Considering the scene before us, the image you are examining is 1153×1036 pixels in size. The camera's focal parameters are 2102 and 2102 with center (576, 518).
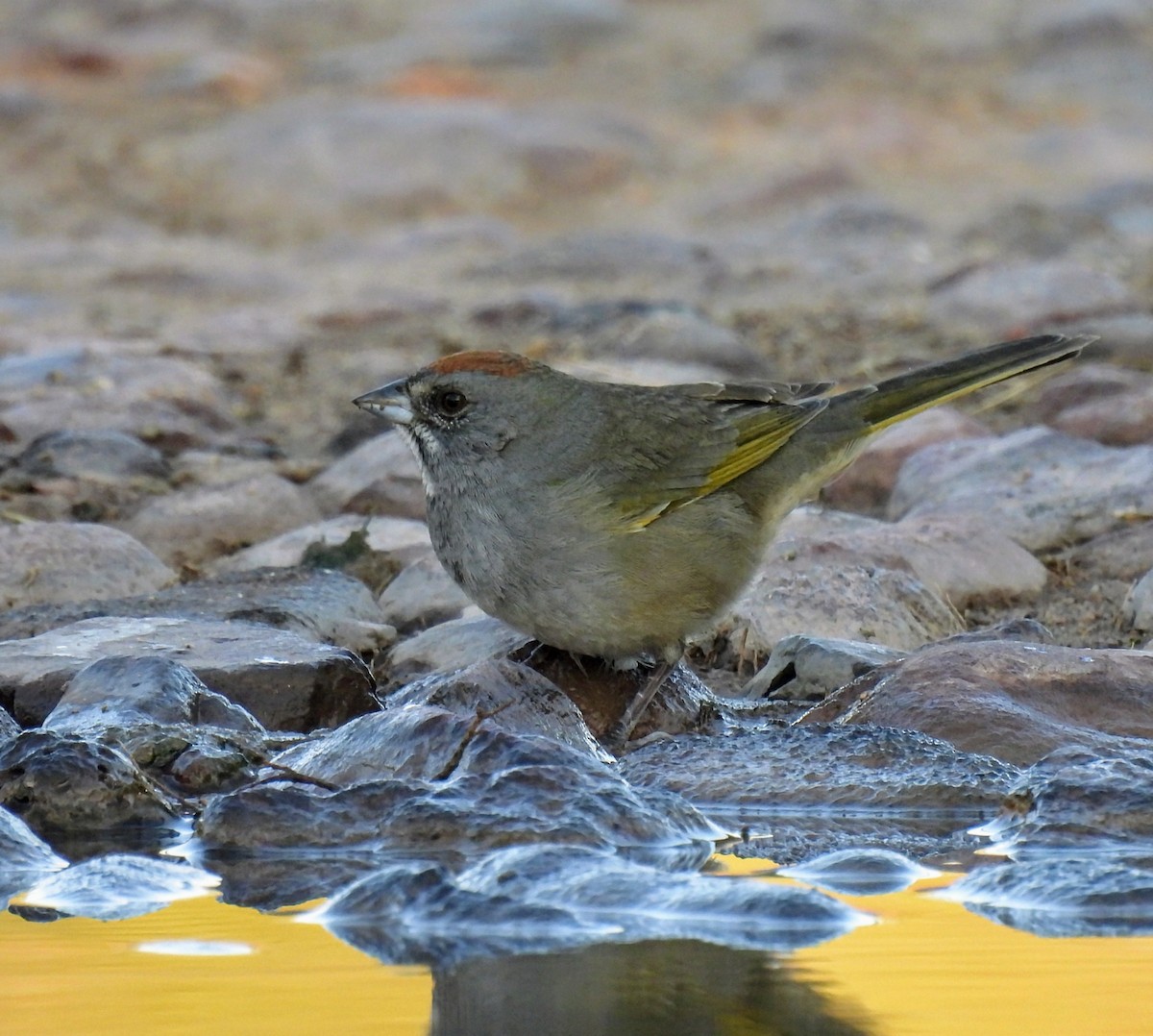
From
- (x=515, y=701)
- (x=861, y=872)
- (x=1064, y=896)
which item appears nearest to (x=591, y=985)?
(x=861, y=872)

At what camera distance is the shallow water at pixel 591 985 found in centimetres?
312

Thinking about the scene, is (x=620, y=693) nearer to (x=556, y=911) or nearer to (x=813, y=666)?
(x=813, y=666)

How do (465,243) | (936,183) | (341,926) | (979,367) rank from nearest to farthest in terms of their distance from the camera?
(341,926) → (979,367) → (465,243) → (936,183)

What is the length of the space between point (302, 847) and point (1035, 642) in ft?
6.73

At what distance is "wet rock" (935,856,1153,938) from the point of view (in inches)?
144

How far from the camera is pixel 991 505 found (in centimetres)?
704

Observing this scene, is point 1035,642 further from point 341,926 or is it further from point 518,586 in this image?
point 341,926

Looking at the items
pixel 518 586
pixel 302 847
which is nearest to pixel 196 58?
pixel 518 586

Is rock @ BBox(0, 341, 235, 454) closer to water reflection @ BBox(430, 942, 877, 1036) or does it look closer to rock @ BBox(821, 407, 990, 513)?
rock @ BBox(821, 407, 990, 513)

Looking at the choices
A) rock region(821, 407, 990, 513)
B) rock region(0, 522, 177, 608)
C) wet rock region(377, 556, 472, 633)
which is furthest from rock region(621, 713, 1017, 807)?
rock region(821, 407, 990, 513)

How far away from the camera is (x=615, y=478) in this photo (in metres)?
5.61

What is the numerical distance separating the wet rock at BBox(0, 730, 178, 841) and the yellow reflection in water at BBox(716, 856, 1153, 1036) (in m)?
1.61

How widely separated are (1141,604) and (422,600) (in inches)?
84.0

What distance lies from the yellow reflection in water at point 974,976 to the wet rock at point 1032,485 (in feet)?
10.5
